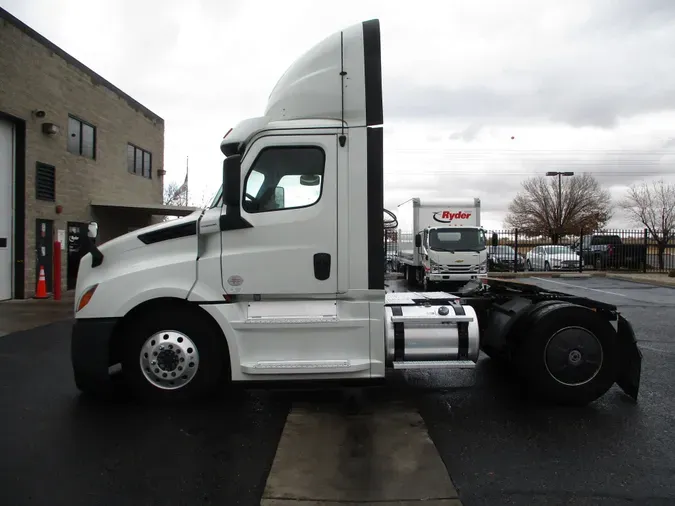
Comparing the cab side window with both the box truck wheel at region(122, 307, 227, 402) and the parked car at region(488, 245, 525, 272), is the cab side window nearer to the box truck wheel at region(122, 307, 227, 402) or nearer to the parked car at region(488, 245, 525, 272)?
the box truck wheel at region(122, 307, 227, 402)

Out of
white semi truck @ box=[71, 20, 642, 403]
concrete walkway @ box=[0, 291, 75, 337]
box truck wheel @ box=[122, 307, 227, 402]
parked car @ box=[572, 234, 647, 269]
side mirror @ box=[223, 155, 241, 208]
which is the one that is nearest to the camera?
side mirror @ box=[223, 155, 241, 208]

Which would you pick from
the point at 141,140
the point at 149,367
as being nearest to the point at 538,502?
the point at 149,367

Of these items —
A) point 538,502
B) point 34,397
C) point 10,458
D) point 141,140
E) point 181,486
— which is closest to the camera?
point 538,502

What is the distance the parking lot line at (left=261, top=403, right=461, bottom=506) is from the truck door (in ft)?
3.93

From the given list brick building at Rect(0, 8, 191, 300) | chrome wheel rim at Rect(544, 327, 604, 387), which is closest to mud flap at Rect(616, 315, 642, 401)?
chrome wheel rim at Rect(544, 327, 604, 387)

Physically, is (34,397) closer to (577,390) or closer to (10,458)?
(10,458)

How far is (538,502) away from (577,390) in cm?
206

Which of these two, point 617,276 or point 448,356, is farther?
point 617,276

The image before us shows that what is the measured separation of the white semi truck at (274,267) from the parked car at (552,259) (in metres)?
23.7

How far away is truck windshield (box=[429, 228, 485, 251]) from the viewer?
16.5 metres

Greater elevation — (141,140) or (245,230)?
(141,140)

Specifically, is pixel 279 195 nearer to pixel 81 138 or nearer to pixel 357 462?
pixel 357 462

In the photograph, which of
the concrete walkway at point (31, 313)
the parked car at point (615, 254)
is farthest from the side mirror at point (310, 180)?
the parked car at point (615, 254)

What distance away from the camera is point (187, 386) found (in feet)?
15.4
